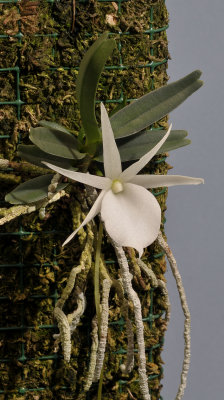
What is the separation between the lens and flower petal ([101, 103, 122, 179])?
0.95 meters

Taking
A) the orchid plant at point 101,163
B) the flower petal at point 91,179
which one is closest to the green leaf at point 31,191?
the orchid plant at point 101,163

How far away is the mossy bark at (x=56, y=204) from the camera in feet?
3.70

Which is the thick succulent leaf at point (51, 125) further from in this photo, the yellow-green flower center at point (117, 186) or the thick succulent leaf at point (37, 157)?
the yellow-green flower center at point (117, 186)

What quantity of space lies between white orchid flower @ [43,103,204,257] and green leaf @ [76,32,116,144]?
Result: 0.09 m

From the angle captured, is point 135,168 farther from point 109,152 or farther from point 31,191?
point 31,191

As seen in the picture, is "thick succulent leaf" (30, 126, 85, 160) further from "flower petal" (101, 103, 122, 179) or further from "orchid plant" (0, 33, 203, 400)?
"flower petal" (101, 103, 122, 179)

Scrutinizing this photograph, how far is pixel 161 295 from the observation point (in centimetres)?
124

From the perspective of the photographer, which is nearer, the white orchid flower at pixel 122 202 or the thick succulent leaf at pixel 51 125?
the white orchid flower at pixel 122 202

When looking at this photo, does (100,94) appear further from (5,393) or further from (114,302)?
(5,393)

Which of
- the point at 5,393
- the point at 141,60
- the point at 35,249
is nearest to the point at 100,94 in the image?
the point at 141,60

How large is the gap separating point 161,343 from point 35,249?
297 mm

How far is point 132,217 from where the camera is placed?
95cm

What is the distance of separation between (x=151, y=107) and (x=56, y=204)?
228 millimetres

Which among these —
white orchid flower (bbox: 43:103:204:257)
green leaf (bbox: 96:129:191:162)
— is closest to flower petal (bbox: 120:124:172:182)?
white orchid flower (bbox: 43:103:204:257)
